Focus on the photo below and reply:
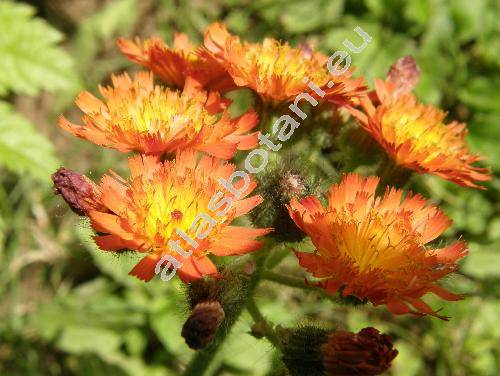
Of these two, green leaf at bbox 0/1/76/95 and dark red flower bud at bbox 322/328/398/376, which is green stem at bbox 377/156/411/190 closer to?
dark red flower bud at bbox 322/328/398/376

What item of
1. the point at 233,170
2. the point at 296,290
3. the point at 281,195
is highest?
the point at 233,170

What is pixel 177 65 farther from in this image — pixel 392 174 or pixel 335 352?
pixel 335 352

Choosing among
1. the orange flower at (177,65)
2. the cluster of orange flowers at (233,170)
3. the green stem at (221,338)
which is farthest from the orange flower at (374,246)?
the orange flower at (177,65)

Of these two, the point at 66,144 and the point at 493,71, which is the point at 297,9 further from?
the point at 66,144

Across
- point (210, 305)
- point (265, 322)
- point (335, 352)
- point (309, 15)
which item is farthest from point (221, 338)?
point (309, 15)

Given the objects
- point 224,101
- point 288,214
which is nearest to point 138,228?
point 288,214

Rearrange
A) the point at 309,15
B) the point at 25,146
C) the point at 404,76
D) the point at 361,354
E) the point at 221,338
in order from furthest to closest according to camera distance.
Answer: the point at 309,15, the point at 25,146, the point at 404,76, the point at 221,338, the point at 361,354
